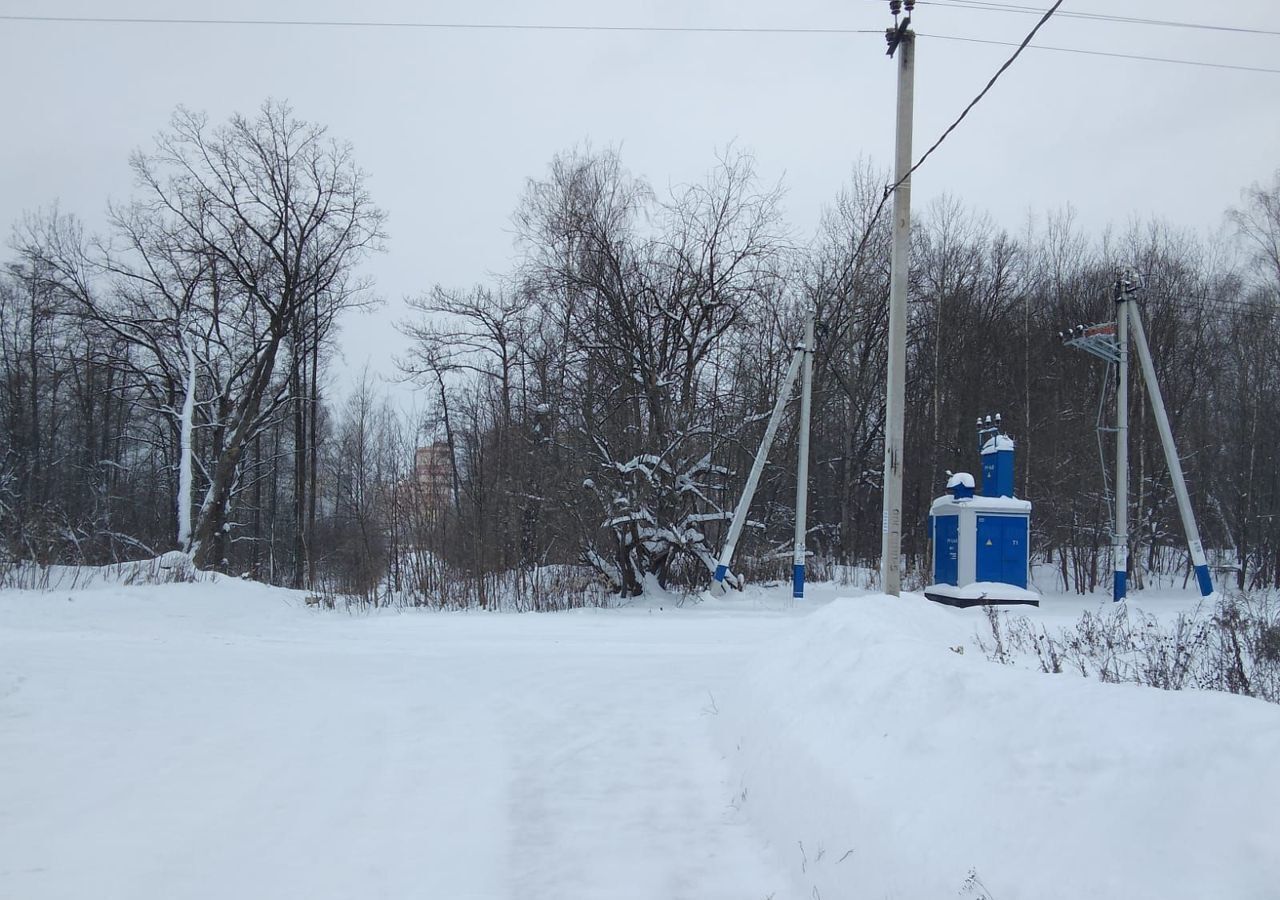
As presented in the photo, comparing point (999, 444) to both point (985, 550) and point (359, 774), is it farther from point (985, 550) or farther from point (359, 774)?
point (359, 774)

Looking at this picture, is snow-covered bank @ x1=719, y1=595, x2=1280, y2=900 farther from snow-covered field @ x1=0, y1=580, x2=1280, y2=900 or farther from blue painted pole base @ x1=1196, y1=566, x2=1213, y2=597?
blue painted pole base @ x1=1196, y1=566, x2=1213, y2=597

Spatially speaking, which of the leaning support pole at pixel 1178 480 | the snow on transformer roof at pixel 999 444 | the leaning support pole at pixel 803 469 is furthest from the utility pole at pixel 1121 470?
→ the leaning support pole at pixel 803 469

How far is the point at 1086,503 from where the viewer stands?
30.3 m

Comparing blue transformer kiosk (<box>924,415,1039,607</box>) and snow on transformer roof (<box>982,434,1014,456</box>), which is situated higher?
snow on transformer roof (<box>982,434,1014,456</box>)

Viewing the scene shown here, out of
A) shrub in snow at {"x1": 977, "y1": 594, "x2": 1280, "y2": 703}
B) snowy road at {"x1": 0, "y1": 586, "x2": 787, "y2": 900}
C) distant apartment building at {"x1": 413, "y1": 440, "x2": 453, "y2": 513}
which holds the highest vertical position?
distant apartment building at {"x1": 413, "y1": 440, "x2": 453, "y2": 513}

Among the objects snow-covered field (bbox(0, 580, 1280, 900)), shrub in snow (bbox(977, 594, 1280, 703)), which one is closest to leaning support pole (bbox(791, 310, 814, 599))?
snow-covered field (bbox(0, 580, 1280, 900))

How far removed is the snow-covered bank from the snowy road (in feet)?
1.78

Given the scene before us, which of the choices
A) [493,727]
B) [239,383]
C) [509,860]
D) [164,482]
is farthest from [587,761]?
[164,482]

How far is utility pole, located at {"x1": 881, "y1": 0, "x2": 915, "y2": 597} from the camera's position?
515 inches

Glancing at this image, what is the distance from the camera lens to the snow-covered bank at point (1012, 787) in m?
2.73

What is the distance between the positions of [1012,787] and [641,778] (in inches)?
125

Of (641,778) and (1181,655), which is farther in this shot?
(1181,655)

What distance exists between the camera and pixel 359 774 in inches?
236

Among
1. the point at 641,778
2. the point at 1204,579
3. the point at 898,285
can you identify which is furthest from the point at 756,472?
the point at 641,778
